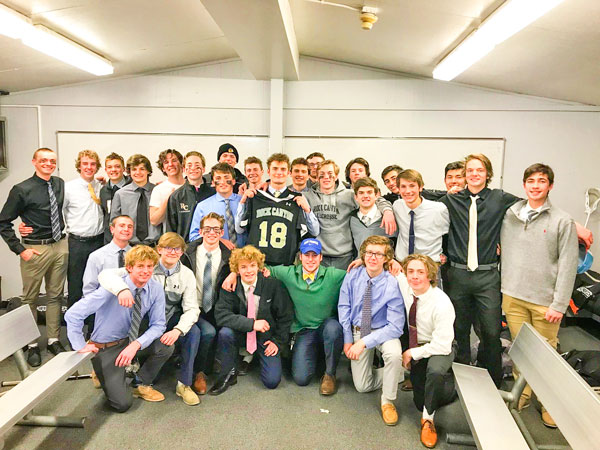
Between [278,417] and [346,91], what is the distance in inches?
151

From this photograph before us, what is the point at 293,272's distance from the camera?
318cm

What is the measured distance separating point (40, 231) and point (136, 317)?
4.59 feet

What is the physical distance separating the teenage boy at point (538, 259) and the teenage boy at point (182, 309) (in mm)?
2190

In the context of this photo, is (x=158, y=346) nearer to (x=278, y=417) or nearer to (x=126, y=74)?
(x=278, y=417)

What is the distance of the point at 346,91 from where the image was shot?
509cm

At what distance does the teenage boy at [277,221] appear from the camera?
3.24 metres

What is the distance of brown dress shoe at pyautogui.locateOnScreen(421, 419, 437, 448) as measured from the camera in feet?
8.07

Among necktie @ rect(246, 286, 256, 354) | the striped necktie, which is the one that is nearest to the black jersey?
necktie @ rect(246, 286, 256, 354)

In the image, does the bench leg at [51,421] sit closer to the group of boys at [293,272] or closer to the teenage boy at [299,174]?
the group of boys at [293,272]

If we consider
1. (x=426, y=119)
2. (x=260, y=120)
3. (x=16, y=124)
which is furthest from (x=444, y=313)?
(x=16, y=124)

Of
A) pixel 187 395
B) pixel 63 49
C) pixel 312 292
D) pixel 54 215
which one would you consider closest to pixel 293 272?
pixel 312 292

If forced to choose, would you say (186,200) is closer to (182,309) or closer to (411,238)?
(182,309)

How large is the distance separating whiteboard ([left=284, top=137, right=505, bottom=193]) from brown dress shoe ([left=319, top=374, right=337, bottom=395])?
9.02 ft

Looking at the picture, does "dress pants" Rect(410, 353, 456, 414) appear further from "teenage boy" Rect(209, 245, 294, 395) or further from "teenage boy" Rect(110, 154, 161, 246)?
"teenage boy" Rect(110, 154, 161, 246)
